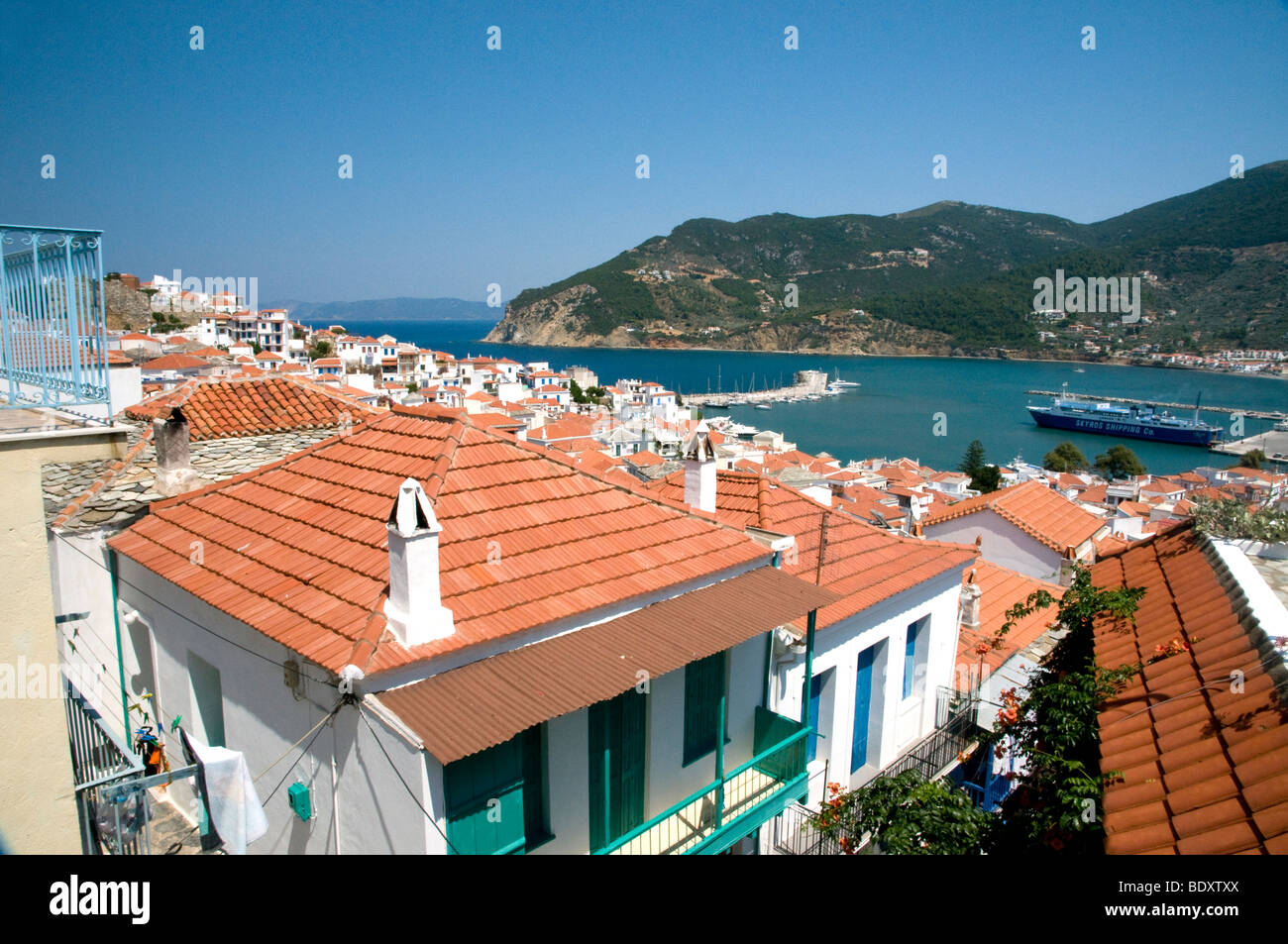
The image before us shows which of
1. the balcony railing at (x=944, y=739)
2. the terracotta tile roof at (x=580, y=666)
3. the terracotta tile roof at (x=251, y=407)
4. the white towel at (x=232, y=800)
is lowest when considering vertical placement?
the balcony railing at (x=944, y=739)

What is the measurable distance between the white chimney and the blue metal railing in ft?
5.80

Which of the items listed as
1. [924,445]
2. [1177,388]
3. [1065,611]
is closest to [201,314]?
[924,445]

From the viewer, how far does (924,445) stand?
327 ft

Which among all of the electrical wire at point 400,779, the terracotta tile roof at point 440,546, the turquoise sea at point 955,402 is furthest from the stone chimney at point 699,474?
the turquoise sea at point 955,402

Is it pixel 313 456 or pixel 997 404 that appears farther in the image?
pixel 997 404

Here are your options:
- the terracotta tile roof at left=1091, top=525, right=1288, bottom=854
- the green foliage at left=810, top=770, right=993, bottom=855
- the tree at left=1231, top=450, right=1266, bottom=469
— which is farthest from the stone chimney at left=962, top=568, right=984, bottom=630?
the tree at left=1231, top=450, right=1266, bottom=469

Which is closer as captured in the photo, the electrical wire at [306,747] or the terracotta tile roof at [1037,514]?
the electrical wire at [306,747]

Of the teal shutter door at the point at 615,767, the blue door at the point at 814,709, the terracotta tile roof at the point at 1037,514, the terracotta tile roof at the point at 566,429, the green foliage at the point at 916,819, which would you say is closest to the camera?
the green foliage at the point at 916,819

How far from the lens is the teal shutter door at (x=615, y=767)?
20.4 ft

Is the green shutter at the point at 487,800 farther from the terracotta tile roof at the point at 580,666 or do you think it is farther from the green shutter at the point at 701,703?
the green shutter at the point at 701,703

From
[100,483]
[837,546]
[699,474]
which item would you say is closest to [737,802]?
[699,474]

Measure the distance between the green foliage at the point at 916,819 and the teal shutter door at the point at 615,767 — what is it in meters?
1.84
